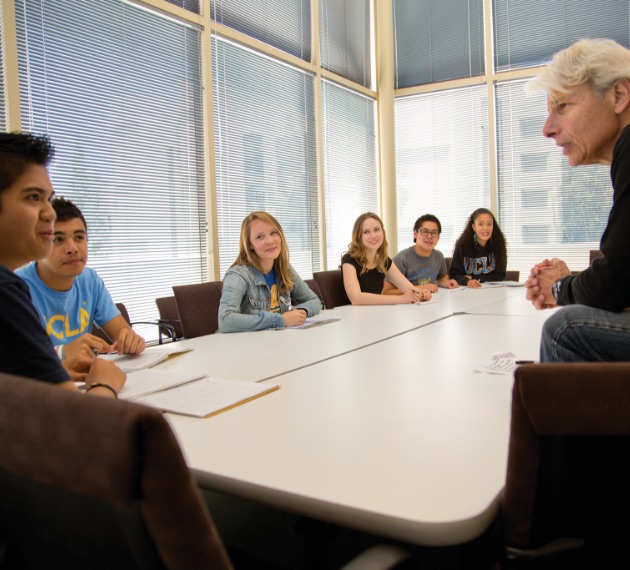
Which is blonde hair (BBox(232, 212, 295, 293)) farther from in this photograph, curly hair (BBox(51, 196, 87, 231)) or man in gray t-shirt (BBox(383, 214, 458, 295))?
man in gray t-shirt (BBox(383, 214, 458, 295))

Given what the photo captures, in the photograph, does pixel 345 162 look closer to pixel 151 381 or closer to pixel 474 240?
pixel 474 240

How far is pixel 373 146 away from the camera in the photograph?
6500 mm

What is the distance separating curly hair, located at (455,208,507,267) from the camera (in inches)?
187

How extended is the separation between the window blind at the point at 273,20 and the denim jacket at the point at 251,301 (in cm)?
253

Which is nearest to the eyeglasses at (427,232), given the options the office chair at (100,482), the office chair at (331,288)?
the office chair at (331,288)

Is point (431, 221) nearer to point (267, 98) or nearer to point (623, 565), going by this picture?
point (267, 98)

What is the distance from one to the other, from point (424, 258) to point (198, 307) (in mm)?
2170

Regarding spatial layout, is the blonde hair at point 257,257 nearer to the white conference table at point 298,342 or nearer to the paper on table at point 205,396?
the white conference table at point 298,342

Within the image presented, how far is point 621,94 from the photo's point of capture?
136 cm

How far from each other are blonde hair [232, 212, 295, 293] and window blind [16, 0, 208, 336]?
114 cm

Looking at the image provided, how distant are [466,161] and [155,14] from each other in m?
3.81

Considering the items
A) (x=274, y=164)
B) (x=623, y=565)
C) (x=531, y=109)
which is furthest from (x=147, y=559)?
(x=531, y=109)

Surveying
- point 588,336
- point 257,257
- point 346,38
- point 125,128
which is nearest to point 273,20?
point 346,38

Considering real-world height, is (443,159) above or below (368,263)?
above
